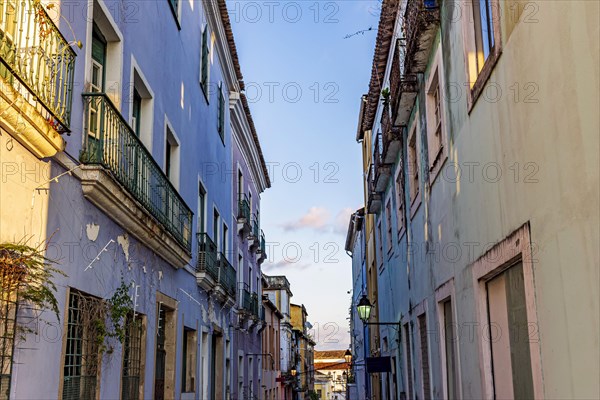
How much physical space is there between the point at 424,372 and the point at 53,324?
6937mm

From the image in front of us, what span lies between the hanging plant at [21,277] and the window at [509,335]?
3.92 meters

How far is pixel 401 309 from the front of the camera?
14.3 m

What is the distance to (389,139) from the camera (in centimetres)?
1305

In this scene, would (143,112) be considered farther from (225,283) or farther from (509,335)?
(225,283)

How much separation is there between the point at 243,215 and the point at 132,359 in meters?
13.0

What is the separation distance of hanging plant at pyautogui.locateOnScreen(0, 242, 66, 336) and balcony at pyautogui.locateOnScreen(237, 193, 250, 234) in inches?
632

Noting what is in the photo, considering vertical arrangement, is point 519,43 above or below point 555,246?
→ above

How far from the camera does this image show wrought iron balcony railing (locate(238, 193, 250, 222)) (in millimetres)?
21864

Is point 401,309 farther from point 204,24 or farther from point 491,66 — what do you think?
point 491,66

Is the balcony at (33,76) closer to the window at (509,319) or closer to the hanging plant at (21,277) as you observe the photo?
the hanging plant at (21,277)

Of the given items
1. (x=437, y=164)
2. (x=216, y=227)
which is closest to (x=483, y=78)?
(x=437, y=164)

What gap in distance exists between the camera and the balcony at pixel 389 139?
12727mm

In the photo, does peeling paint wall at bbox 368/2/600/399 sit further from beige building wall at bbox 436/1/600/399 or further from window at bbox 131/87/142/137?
window at bbox 131/87/142/137

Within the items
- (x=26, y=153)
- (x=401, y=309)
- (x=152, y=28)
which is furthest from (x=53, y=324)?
(x=401, y=309)
